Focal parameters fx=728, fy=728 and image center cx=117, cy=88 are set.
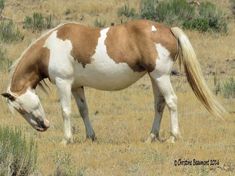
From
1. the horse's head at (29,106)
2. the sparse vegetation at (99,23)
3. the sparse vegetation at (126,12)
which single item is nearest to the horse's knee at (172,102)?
the horse's head at (29,106)

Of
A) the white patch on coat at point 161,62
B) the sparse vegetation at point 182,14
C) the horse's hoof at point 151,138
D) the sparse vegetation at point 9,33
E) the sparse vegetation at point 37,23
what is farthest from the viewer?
the sparse vegetation at point 37,23

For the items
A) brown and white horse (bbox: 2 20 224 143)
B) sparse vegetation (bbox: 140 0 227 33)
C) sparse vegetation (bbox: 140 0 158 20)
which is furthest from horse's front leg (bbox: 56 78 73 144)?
sparse vegetation (bbox: 140 0 158 20)

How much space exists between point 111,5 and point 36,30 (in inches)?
238

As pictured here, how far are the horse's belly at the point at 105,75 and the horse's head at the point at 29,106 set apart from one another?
0.72m

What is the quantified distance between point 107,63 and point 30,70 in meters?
1.26

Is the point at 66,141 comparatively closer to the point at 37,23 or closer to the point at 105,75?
the point at 105,75

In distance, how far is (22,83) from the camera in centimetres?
1135

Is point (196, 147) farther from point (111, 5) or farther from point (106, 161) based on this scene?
point (111, 5)

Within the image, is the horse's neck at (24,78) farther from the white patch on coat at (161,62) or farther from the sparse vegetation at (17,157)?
the sparse vegetation at (17,157)

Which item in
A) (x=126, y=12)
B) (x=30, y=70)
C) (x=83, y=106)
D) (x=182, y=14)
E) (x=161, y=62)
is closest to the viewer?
(x=161, y=62)

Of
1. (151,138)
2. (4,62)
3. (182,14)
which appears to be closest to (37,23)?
(182,14)

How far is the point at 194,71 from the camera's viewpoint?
1107 cm

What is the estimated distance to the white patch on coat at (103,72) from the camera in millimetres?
11023

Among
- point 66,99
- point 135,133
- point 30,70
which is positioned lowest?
point 135,133
